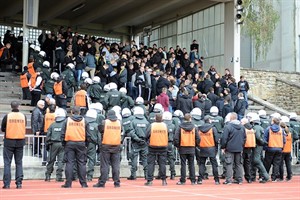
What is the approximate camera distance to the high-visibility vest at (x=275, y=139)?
1936 centimetres

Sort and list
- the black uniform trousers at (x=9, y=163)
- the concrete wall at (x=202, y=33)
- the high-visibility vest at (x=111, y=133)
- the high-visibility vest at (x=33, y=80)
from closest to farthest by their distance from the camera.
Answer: the black uniform trousers at (x=9, y=163) < the high-visibility vest at (x=111, y=133) < the high-visibility vest at (x=33, y=80) < the concrete wall at (x=202, y=33)

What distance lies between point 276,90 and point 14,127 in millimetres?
24477

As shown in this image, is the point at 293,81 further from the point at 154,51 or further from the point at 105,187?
the point at 105,187

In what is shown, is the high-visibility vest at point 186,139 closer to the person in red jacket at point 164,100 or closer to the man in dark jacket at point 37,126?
the man in dark jacket at point 37,126

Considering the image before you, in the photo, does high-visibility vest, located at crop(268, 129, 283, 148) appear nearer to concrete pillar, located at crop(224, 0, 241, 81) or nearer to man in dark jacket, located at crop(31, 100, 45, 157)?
man in dark jacket, located at crop(31, 100, 45, 157)

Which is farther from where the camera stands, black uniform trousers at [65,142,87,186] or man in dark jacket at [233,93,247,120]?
man in dark jacket at [233,93,247,120]

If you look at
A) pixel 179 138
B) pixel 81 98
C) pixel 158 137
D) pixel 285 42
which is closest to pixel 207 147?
pixel 179 138

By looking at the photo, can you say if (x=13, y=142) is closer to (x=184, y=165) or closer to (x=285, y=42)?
(x=184, y=165)

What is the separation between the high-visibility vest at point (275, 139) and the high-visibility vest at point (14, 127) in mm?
8079

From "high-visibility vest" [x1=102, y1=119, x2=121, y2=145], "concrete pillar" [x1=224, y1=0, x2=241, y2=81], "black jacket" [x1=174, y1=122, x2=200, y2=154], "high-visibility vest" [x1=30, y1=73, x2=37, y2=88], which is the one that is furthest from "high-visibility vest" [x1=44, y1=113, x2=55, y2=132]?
"concrete pillar" [x1=224, y1=0, x2=241, y2=81]

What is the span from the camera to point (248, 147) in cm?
1881

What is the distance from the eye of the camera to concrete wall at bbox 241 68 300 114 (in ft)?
120

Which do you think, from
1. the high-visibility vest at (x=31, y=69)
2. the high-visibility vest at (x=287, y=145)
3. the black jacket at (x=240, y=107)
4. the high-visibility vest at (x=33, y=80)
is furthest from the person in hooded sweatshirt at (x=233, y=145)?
the high-visibility vest at (x=31, y=69)

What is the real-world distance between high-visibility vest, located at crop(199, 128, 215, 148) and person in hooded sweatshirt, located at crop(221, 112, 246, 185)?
317 mm
